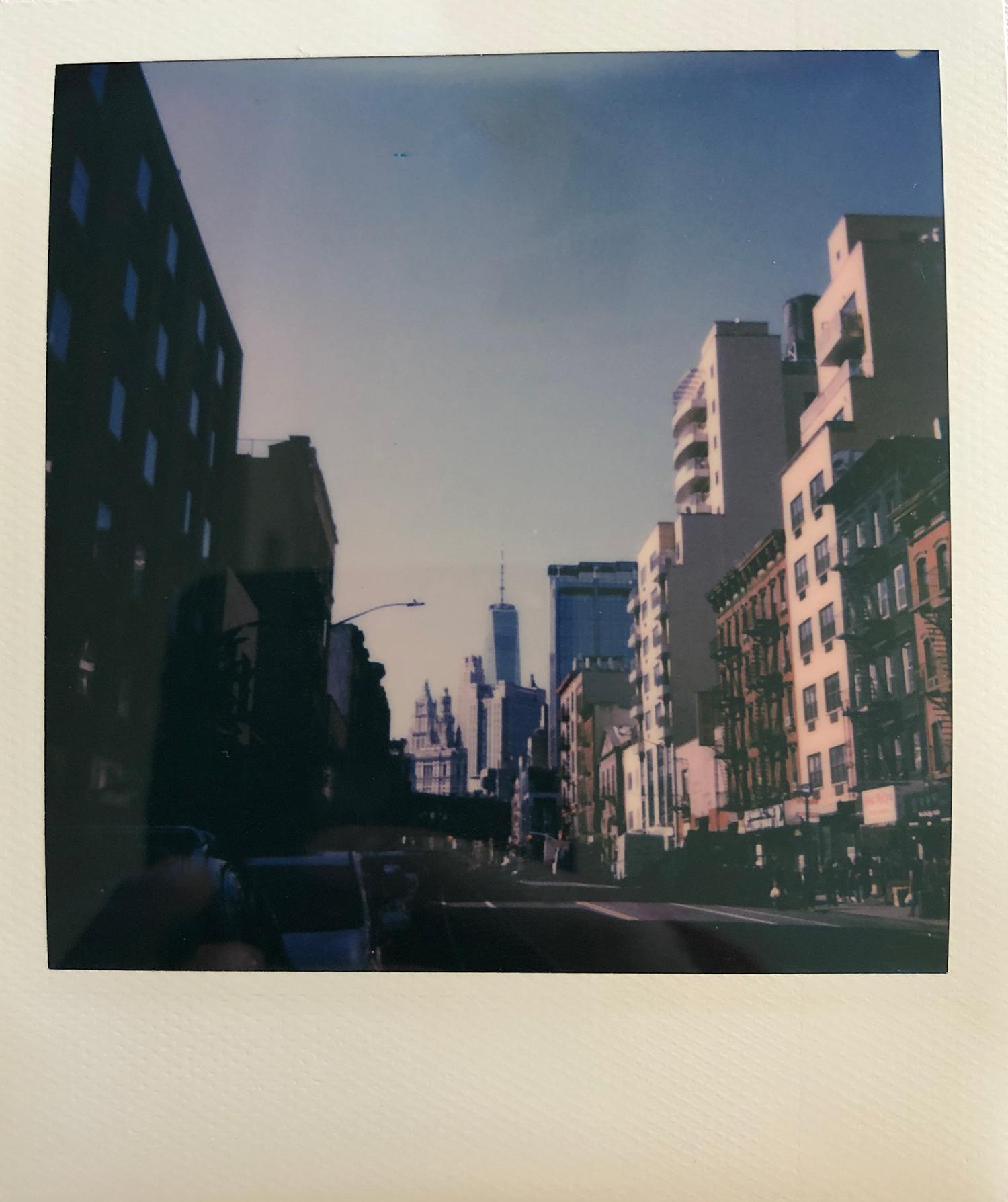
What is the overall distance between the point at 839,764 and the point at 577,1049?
95cm

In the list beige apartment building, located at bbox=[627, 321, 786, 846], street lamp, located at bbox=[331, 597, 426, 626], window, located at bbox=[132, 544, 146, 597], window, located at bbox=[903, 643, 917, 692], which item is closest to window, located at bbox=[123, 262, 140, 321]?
window, located at bbox=[132, 544, 146, 597]

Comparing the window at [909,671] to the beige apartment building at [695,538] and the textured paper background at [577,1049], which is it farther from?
the beige apartment building at [695,538]

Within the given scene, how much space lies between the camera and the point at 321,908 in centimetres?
221

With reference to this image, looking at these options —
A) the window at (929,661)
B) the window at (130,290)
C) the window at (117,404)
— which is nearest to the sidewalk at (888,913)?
the window at (929,661)

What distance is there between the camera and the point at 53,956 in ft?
7.22

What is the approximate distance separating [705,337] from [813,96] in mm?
701

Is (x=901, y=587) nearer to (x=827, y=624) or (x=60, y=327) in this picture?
(x=827, y=624)

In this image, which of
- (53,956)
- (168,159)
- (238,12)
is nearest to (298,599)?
(53,956)

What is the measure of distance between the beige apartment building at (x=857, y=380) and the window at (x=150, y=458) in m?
1.67

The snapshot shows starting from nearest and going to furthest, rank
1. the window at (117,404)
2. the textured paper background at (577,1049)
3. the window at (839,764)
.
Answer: the textured paper background at (577,1049) → the window at (839,764) → the window at (117,404)

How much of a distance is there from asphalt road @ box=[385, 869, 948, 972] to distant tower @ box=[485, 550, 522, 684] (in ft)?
1.63

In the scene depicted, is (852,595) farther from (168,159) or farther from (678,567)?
(168,159)

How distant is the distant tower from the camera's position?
227 centimetres

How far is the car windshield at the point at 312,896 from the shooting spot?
86.2 inches
